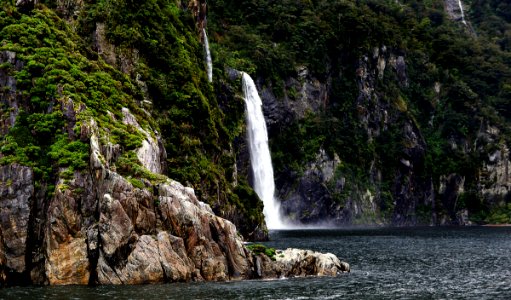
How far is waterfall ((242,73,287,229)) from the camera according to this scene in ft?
341

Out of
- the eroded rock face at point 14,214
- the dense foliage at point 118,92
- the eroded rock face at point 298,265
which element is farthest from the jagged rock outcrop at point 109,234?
the eroded rock face at point 298,265

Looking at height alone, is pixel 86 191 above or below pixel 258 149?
below

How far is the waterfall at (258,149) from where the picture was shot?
104 meters

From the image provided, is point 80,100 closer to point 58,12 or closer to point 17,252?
point 17,252

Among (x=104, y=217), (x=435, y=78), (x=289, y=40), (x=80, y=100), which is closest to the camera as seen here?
(x=104, y=217)

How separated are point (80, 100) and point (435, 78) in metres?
124

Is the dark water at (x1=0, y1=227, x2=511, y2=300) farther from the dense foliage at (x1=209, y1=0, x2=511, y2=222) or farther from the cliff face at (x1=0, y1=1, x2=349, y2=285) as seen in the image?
the dense foliage at (x1=209, y1=0, x2=511, y2=222)

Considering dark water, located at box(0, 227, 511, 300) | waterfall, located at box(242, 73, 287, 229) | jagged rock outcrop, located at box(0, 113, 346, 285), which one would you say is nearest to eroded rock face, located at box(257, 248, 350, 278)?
jagged rock outcrop, located at box(0, 113, 346, 285)

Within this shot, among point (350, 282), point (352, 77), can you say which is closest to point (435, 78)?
point (352, 77)

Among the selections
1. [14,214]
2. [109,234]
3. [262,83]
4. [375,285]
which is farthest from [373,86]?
[14,214]

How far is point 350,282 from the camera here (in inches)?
1743

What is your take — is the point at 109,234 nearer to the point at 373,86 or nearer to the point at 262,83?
the point at 262,83

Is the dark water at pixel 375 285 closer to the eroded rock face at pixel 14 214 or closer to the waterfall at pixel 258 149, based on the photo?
the eroded rock face at pixel 14 214

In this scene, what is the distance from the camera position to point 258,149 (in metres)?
106
